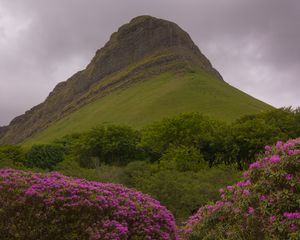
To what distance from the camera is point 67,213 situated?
1170 cm

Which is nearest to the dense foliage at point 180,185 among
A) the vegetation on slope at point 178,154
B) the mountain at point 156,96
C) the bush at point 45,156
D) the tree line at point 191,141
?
the vegetation on slope at point 178,154

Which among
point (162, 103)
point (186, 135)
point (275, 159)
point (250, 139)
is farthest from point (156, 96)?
point (275, 159)

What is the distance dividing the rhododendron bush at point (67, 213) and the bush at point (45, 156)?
7253cm

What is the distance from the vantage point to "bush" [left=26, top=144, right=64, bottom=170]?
8394 centimetres

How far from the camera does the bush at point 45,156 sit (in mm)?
83938

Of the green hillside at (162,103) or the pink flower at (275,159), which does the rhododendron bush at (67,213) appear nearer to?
the pink flower at (275,159)

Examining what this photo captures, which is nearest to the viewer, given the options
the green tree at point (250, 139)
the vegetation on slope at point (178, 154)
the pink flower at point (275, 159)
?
the pink flower at point (275, 159)

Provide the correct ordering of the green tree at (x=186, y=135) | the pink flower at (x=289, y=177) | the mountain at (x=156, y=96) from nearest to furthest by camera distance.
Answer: the pink flower at (x=289, y=177), the green tree at (x=186, y=135), the mountain at (x=156, y=96)

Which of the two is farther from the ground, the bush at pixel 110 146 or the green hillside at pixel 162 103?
the green hillside at pixel 162 103

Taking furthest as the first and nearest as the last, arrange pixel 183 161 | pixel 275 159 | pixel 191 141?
pixel 191 141 < pixel 183 161 < pixel 275 159

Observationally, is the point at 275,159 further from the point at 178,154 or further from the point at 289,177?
the point at 178,154

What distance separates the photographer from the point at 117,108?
13700cm

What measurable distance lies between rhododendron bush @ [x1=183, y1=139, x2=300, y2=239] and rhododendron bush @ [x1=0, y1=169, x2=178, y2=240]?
2.19 meters

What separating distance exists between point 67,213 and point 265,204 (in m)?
5.51
